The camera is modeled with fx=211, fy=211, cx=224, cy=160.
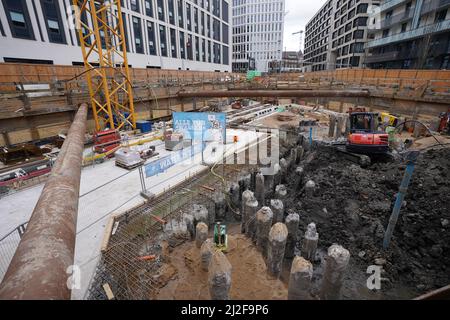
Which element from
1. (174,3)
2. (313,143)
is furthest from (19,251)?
(174,3)

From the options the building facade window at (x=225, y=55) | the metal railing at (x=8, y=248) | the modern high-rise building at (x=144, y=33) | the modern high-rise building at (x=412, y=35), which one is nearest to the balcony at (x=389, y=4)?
the modern high-rise building at (x=412, y=35)

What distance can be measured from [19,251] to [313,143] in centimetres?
1561

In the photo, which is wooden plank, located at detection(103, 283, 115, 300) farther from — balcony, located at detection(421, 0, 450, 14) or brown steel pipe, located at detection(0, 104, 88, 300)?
balcony, located at detection(421, 0, 450, 14)

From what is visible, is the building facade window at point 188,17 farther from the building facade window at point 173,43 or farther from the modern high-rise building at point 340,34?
the modern high-rise building at point 340,34

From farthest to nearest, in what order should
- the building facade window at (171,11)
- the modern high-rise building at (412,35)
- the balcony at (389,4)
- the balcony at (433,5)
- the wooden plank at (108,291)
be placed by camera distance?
the building facade window at (171,11) → the balcony at (389,4) → the modern high-rise building at (412,35) → the balcony at (433,5) → the wooden plank at (108,291)

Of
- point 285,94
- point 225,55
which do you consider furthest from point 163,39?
point 285,94

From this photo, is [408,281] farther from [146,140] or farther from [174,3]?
[174,3]

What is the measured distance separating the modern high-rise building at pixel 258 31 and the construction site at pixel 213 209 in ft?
270

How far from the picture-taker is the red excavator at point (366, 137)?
1141 cm

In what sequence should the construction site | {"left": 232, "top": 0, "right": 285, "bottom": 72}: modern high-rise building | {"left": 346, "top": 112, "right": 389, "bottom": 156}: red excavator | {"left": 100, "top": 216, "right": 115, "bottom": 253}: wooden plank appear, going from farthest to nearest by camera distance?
1. {"left": 232, "top": 0, "right": 285, "bottom": 72}: modern high-rise building
2. {"left": 346, "top": 112, "right": 389, "bottom": 156}: red excavator
3. {"left": 100, "top": 216, "right": 115, "bottom": 253}: wooden plank
4. the construction site

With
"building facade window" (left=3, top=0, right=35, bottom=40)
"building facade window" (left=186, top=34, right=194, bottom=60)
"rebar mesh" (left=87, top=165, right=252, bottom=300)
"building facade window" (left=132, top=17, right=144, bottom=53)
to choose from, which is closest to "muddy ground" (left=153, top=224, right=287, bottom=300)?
"rebar mesh" (left=87, top=165, right=252, bottom=300)

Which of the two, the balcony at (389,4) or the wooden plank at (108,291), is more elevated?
the balcony at (389,4)

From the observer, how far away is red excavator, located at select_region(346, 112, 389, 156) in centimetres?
1141

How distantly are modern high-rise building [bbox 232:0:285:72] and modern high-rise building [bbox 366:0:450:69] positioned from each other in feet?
161
